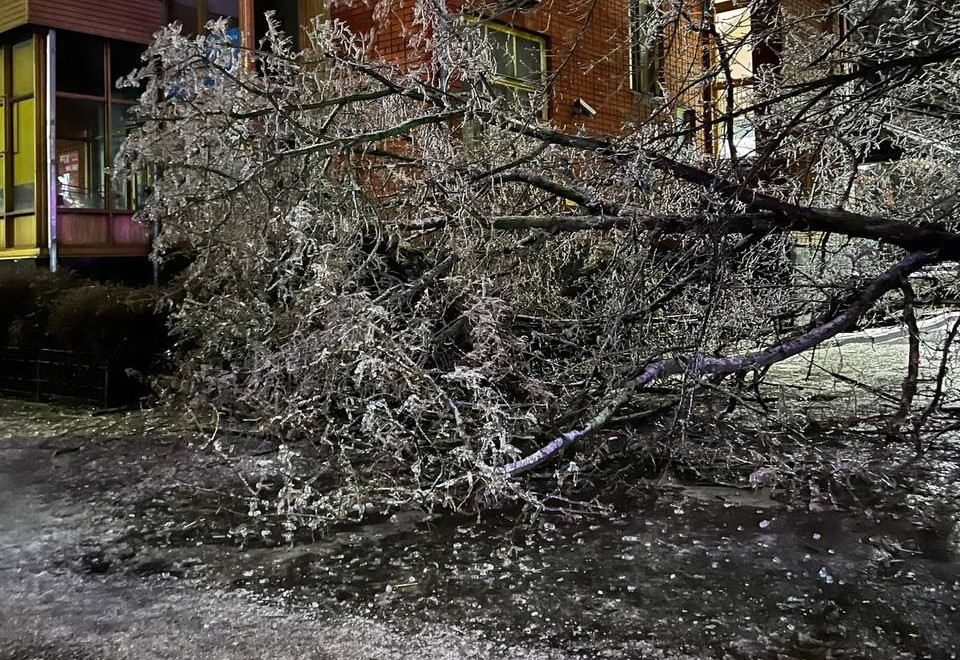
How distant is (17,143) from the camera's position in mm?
15180

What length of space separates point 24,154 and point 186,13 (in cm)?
380

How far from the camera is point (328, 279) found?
5352 millimetres

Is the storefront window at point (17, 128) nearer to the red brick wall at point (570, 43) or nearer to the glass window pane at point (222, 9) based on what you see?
the glass window pane at point (222, 9)

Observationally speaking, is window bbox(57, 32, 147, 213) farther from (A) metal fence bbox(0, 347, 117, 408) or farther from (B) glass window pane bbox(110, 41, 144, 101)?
(A) metal fence bbox(0, 347, 117, 408)

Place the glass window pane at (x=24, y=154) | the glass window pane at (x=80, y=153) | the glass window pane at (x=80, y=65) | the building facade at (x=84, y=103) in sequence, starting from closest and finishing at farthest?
1. the building facade at (x=84, y=103)
2. the glass window pane at (x=24, y=154)
3. the glass window pane at (x=80, y=65)
4. the glass window pane at (x=80, y=153)

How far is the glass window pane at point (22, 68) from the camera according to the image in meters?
14.7

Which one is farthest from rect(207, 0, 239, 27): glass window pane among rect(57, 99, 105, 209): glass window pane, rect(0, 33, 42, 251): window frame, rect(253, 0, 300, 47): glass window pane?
rect(0, 33, 42, 251): window frame

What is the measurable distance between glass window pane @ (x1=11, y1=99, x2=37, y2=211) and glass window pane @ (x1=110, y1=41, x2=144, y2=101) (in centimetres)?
149

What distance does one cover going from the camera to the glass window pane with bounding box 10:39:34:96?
14719mm

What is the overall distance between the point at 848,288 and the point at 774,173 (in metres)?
1.48

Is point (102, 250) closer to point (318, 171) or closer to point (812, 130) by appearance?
point (318, 171)

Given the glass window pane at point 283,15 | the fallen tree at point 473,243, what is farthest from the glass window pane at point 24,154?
the fallen tree at point 473,243

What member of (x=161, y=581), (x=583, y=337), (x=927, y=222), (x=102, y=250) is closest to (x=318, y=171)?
(x=583, y=337)

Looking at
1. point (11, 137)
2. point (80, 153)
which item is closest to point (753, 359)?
point (80, 153)
